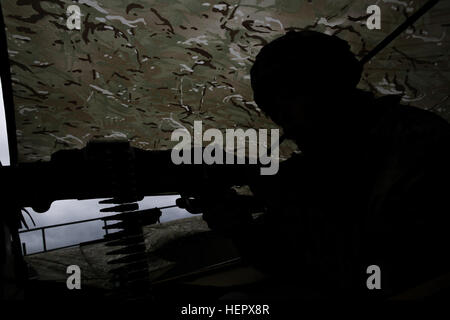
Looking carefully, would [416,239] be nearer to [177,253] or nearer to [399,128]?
Result: [399,128]

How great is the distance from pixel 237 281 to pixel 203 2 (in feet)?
9.86

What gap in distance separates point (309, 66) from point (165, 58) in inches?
38.0

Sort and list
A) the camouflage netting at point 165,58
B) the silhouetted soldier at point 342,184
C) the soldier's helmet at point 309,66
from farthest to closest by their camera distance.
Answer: the camouflage netting at point 165,58
the soldier's helmet at point 309,66
the silhouetted soldier at point 342,184

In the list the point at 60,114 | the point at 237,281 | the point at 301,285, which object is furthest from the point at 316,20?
the point at 237,281

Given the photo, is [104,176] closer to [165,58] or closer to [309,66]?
[165,58]

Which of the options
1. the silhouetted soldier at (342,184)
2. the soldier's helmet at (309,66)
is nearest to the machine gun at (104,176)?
the silhouetted soldier at (342,184)

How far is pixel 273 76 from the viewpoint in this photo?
4.25 ft

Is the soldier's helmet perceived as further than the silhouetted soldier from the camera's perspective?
Yes

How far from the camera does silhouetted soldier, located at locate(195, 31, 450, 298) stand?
0.93 meters

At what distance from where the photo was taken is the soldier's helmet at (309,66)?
4.06 feet

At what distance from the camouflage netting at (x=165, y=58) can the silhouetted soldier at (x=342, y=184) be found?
0.50m

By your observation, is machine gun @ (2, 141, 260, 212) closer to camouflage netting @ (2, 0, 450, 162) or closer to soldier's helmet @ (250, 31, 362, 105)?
soldier's helmet @ (250, 31, 362, 105)

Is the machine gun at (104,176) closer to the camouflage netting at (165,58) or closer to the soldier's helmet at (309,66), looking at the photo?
the soldier's helmet at (309,66)

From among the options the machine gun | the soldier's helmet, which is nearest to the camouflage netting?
the soldier's helmet
